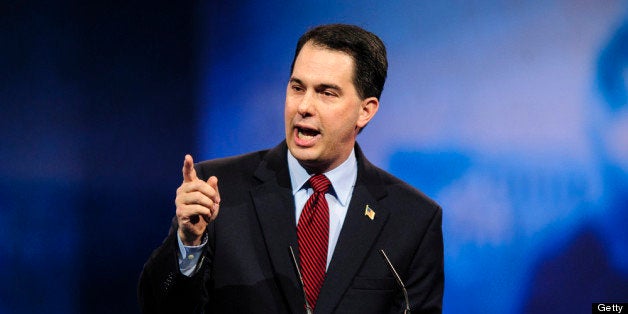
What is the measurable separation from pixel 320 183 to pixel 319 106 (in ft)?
0.70

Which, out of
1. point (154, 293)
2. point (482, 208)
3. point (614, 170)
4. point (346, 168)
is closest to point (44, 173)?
point (154, 293)

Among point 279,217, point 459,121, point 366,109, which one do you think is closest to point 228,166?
point 279,217

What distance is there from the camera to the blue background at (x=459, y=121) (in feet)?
8.44

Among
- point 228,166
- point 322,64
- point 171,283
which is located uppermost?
point 322,64

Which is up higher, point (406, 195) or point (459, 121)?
point (459, 121)

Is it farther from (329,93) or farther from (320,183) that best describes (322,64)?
(320,183)

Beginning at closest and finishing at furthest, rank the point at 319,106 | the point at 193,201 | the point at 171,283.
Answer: the point at 193,201 < the point at 171,283 < the point at 319,106

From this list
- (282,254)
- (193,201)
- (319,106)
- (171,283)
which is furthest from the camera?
(319,106)

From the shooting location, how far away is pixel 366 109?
6.76 ft

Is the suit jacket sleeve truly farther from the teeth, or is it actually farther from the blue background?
the blue background

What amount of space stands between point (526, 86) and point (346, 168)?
1.10 meters

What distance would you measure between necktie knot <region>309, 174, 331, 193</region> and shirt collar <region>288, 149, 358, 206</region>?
0.02 meters

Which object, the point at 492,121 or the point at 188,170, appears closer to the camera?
the point at 188,170

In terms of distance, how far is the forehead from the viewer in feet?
6.19
